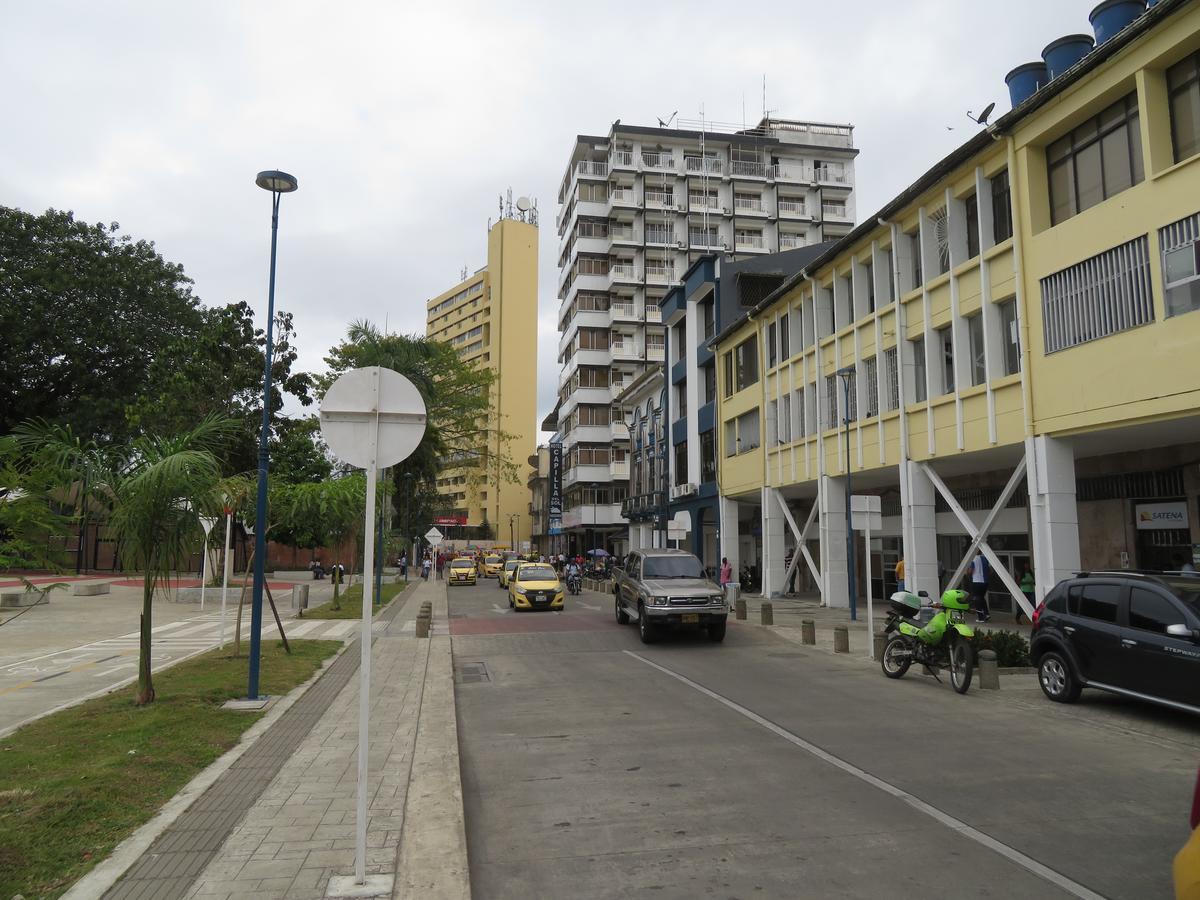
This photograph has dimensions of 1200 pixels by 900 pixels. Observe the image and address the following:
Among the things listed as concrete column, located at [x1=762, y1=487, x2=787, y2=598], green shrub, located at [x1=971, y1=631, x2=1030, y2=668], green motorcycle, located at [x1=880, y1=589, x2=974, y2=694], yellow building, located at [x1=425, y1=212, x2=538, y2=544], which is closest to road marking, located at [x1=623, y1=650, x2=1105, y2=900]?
green motorcycle, located at [x1=880, y1=589, x2=974, y2=694]

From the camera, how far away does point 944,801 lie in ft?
21.0

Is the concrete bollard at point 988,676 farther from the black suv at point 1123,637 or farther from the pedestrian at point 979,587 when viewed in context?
the pedestrian at point 979,587

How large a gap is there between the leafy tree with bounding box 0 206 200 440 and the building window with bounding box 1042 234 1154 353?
36797mm

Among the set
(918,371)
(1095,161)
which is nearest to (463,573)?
(918,371)

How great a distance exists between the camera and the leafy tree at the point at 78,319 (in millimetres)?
39156

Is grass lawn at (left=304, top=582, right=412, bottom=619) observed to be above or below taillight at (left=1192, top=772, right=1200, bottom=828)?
below

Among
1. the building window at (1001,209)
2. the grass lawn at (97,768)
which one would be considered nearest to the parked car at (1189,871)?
the grass lawn at (97,768)

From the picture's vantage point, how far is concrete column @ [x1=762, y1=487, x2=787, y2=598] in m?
31.7

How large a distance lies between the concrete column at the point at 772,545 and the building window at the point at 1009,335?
13.7m

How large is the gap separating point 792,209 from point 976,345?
54.9 meters

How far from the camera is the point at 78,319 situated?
40.4 meters

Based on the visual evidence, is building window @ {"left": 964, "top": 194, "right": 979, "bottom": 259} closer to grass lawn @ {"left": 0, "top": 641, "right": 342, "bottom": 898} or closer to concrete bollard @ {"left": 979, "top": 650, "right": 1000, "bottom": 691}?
concrete bollard @ {"left": 979, "top": 650, "right": 1000, "bottom": 691}

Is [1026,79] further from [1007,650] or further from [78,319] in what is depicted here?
[78,319]

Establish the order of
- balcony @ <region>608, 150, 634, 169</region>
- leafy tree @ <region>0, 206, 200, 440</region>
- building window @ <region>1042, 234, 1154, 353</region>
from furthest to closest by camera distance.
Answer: balcony @ <region>608, 150, 634, 169</region>
leafy tree @ <region>0, 206, 200, 440</region>
building window @ <region>1042, 234, 1154, 353</region>
